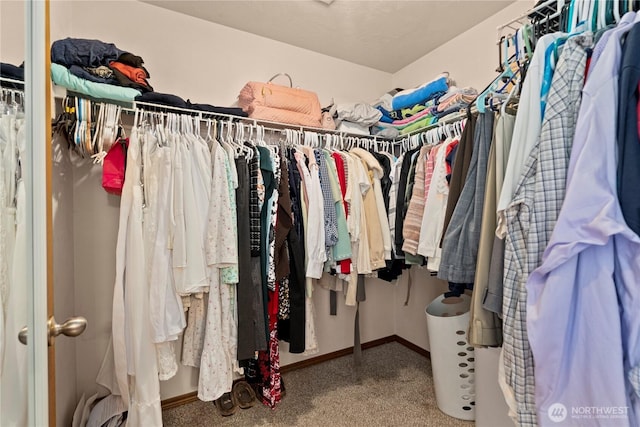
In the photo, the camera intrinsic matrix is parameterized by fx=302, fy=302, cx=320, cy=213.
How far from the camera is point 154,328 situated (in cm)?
135

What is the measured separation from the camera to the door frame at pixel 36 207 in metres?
0.61

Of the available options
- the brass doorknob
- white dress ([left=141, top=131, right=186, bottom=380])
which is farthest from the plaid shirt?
white dress ([left=141, top=131, right=186, bottom=380])

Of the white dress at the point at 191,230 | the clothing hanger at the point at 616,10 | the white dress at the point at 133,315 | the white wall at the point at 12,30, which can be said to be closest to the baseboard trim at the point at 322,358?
the white dress at the point at 133,315

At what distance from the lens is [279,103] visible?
1.94 metres

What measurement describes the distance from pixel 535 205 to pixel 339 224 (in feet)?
3.60

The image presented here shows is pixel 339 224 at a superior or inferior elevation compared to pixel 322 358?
superior

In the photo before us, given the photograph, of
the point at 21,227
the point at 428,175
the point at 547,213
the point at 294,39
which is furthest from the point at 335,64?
the point at 21,227

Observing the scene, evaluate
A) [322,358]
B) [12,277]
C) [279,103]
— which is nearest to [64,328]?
[12,277]

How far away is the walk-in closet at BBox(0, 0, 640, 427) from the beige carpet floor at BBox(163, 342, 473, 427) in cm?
2

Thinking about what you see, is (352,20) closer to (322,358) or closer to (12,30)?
(12,30)

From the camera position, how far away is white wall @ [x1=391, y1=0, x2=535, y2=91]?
1971mm

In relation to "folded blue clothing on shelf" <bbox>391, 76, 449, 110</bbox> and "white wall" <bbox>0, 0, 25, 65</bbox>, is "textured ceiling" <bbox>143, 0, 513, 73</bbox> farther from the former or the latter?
"white wall" <bbox>0, 0, 25, 65</bbox>

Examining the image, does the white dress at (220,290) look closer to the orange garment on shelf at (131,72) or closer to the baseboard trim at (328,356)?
the orange garment on shelf at (131,72)

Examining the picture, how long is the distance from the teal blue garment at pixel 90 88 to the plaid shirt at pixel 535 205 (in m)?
1.65
